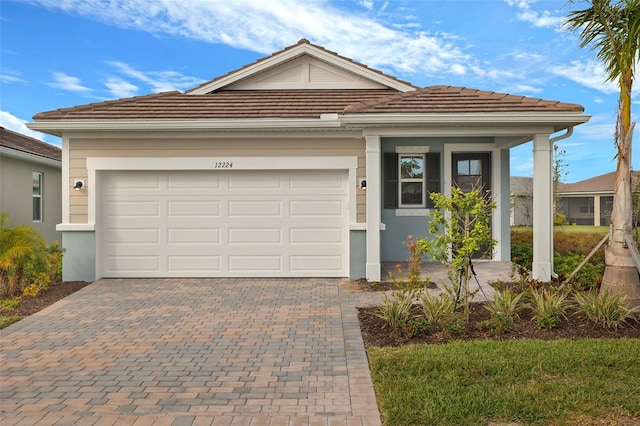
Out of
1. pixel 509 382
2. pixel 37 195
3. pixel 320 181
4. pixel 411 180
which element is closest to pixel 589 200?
pixel 411 180

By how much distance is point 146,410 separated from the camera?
154 inches

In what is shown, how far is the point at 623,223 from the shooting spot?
7020 mm

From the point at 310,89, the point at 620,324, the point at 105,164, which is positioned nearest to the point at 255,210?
the point at 105,164

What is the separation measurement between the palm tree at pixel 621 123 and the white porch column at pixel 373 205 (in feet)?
12.9

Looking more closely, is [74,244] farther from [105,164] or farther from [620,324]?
[620,324]

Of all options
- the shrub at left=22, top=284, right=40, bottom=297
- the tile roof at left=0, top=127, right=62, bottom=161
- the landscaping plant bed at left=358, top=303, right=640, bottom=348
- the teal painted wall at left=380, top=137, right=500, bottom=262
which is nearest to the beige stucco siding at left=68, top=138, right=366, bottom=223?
the shrub at left=22, top=284, right=40, bottom=297

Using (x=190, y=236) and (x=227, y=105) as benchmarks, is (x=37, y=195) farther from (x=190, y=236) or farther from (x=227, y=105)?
(x=227, y=105)

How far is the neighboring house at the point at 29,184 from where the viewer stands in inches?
506

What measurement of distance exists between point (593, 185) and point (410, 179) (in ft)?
79.7

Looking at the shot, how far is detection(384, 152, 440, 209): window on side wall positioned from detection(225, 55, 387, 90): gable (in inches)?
88.1

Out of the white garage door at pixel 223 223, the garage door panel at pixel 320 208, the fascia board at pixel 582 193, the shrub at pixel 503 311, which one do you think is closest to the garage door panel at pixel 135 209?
the white garage door at pixel 223 223

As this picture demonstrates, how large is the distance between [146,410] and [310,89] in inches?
388

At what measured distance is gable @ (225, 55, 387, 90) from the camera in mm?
12352

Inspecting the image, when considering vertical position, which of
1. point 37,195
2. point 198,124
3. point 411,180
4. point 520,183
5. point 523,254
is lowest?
point 523,254
